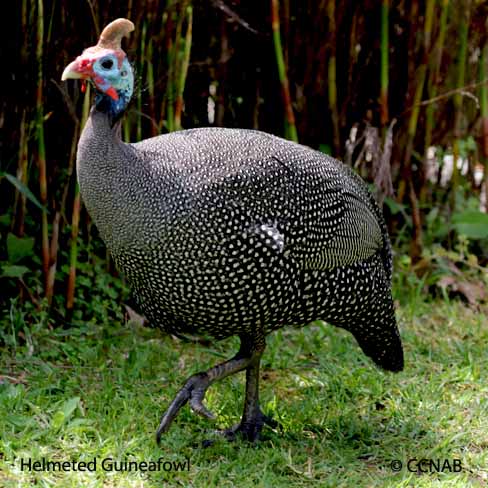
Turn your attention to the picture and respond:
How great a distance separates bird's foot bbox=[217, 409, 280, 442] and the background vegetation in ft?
0.49

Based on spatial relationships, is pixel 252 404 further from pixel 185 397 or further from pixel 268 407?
pixel 185 397

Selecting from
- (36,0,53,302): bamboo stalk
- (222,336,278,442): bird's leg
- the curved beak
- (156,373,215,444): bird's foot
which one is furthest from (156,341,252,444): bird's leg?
(36,0,53,302): bamboo stalk

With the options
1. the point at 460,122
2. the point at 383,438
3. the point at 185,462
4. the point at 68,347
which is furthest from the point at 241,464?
the point at 460,122

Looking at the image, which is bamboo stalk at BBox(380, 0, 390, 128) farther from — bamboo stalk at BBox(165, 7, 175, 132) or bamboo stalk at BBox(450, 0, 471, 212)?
bamboo stalk at BBox(165, 7, 175, 132)

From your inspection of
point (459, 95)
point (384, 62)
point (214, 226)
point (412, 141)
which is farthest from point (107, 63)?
point (459, 95)

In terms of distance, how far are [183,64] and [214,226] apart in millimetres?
1514

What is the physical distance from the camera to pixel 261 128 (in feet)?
17.0

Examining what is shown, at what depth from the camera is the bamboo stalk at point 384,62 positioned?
498 centimetres

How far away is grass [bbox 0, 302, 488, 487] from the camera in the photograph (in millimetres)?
3291

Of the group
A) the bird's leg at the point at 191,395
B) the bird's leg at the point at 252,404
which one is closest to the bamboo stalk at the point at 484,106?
the bird's leg at the point at 252,404

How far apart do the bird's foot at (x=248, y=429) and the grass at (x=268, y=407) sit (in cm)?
5

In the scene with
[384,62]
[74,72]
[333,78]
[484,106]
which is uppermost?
[74,72]

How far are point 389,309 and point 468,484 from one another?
30.8 inches

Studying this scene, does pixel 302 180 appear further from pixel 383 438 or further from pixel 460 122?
pixel 460 122
